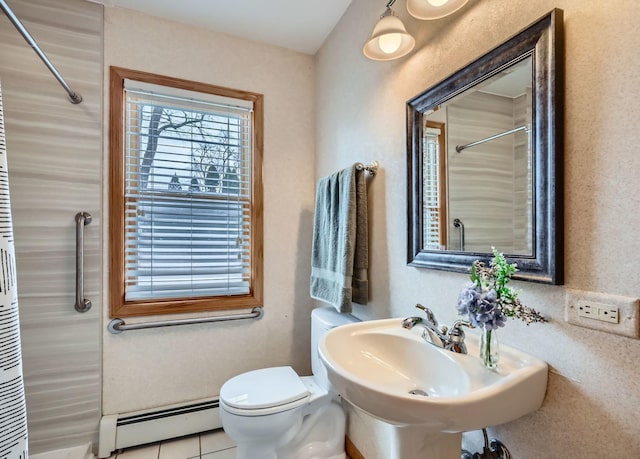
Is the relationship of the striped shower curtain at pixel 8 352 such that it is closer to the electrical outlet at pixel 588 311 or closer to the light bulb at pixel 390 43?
the light bulb at pixel 390 43

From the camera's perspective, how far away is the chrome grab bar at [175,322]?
170 centimetres

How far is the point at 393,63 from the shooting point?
52.9 inches

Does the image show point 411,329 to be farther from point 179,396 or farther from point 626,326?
point 179,396

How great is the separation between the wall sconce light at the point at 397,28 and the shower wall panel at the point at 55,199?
156 cm

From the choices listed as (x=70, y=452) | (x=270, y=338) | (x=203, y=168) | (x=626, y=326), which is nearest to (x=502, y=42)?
(x=626, y=326)

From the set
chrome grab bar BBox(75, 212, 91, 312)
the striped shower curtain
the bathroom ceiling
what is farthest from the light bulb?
chrome grab bar BBox(75, 212, 91, 312)

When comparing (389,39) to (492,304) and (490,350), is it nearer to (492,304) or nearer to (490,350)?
(492,304)

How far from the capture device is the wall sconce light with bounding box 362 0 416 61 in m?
1.09

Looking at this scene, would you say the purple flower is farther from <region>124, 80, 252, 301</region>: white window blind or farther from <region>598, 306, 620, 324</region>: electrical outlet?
<region>124, 80, 252, 301</region>: white window blind

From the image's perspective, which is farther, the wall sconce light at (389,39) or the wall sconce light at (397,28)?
the wall sconce light at (389,39)

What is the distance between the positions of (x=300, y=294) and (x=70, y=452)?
149cm

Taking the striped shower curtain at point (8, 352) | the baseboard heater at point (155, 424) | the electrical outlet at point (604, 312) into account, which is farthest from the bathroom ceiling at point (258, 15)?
the baseboard heater at point (155, 424)

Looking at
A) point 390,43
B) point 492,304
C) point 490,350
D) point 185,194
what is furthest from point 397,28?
point 185,194

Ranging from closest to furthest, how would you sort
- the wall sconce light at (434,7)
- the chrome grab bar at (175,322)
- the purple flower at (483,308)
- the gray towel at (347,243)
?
the purple flower at (483,308), the wall sconce light at (434,7), the gray towel at (347,243), the chrome grab bar at (175,322)
